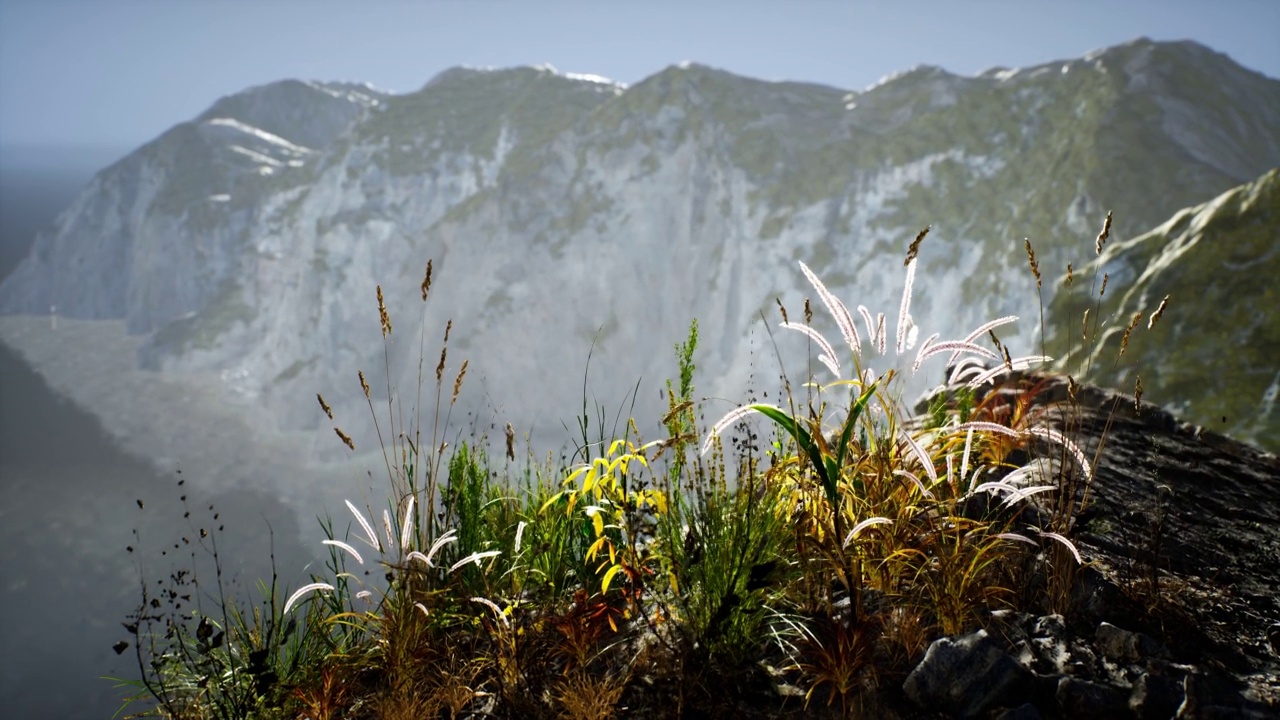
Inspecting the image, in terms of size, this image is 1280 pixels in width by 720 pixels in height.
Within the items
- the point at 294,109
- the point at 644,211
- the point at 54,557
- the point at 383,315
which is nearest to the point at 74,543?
the point at 54,557

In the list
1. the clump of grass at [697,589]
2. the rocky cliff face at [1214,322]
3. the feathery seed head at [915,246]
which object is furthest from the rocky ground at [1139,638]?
the rocky cliff face at [1214,322]

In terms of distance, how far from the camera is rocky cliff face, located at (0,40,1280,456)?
1339 inches

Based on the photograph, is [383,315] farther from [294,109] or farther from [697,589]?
[294,109]

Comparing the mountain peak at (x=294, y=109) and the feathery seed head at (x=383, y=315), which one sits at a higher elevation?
the mountain peak at (x=294, y=109)

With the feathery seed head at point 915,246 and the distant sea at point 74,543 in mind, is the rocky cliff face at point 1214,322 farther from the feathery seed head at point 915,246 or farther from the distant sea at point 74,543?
the distant sea at point 74,543

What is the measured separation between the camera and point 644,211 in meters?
50.9

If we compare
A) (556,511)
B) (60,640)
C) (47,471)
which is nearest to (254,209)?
(47,471)

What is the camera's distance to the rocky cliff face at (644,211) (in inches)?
1339

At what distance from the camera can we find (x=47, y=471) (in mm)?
63094

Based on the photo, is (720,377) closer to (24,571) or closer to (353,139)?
(353,139)

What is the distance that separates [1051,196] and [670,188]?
80.4 feet

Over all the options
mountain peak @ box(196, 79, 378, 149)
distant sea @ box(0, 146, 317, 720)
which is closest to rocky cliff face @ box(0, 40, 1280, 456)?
distant sea @ box(0, 146, 317, 720)

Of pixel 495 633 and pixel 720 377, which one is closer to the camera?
pixel 495 633

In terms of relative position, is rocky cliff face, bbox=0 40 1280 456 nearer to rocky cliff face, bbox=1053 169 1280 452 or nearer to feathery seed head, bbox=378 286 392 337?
rocky cliff face, bbox=1053 169 1280 452
